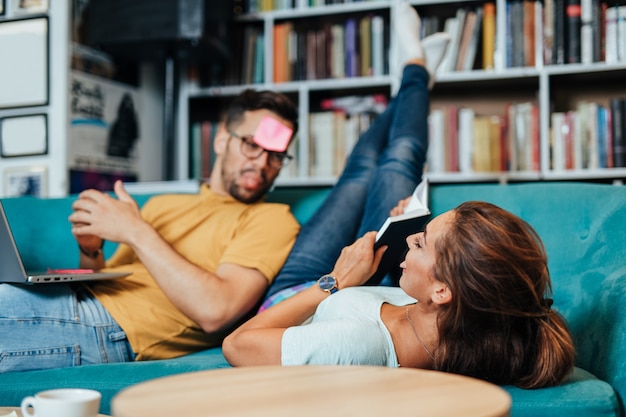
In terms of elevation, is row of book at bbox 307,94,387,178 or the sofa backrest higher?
row of book at bbox 307,94,387,178

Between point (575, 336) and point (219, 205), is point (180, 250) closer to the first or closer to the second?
point (219, 205)

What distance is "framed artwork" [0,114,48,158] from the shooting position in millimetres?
2881

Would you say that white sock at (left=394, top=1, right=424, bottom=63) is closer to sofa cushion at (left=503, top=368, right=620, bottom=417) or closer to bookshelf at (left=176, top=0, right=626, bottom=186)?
bookshelf at (left=176, top=0, right=626, bottom=186)

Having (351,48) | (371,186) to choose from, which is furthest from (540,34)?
(371,186)

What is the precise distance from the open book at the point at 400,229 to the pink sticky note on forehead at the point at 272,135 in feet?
1.46

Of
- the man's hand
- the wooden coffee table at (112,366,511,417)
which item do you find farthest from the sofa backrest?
the man's hand

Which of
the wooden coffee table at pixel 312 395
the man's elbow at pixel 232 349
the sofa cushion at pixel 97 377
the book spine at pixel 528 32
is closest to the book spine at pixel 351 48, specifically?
the book spine at pixel 528 32

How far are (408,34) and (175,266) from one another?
3.68 ft

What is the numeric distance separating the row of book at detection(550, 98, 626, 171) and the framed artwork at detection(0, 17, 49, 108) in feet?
6.84

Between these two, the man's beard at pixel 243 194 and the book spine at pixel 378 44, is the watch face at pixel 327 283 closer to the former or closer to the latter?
the man's beard at pixel 243 194

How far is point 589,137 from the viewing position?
263 centimetres

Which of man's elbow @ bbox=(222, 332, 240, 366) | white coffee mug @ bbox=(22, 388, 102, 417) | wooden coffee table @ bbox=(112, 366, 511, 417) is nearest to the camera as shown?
wooden coffee table @ bbox=(112, 366, 511, 417)

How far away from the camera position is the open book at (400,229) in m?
1.25

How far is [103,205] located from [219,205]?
32cm
